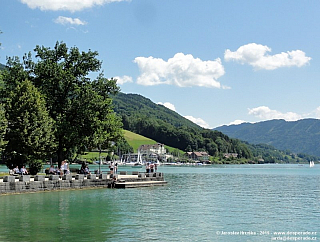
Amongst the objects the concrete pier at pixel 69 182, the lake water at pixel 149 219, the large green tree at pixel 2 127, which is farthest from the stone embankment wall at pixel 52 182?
the large green tree at pixel 2 127

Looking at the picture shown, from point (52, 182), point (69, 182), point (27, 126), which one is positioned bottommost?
point (69, 182)

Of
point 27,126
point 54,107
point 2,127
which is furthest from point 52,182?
point 54,107

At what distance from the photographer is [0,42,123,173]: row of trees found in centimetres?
4606

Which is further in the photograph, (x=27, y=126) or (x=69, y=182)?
(x=27, y=126)

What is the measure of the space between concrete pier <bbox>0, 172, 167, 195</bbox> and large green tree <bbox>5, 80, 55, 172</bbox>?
16.7 ft

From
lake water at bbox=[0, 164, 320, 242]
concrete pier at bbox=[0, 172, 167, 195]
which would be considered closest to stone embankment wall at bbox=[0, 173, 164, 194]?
concrete pier at bbox=[0, 172, 167, 195]

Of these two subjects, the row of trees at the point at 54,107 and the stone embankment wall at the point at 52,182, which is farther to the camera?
the row of trees at the point at 54,107

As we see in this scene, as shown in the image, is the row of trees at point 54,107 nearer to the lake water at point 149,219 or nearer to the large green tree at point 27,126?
the large green tree at point 27,126

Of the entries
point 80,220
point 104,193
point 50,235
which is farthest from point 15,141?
point 50,235

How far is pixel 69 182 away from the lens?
4222 centimetres

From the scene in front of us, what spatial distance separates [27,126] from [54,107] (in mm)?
6833

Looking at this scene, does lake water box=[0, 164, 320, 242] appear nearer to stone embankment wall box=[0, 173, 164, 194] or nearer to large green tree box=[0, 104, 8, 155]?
stone embankment wall box=[0, 173, 164, 194]

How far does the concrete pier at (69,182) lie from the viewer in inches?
1453

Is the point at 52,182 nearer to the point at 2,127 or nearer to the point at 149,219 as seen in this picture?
the point at 2,127
